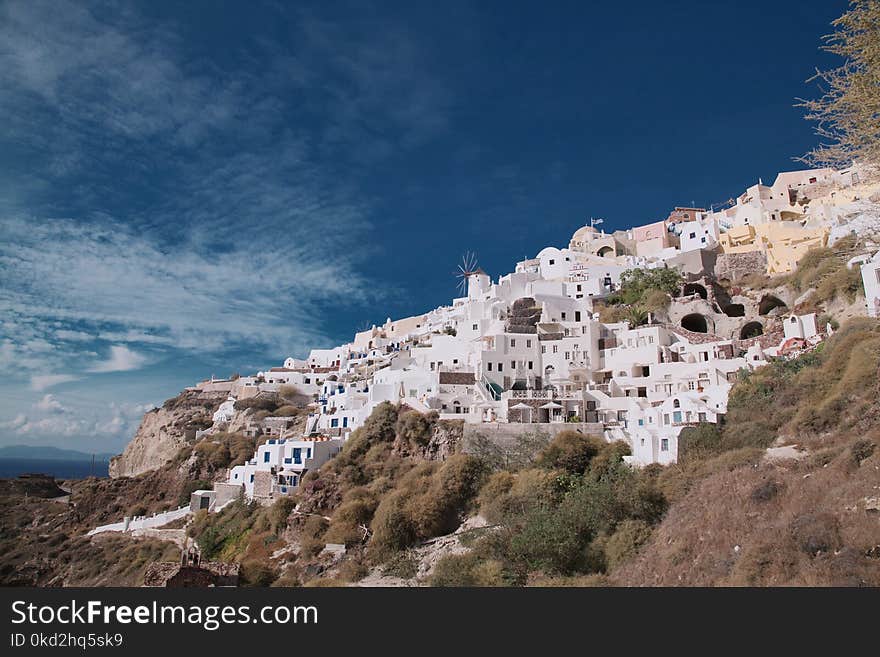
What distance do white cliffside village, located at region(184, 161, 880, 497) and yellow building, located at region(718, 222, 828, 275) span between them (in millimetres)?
96

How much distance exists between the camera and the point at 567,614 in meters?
12.2

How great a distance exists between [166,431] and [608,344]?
1855 inches

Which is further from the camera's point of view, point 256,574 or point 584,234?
point 584,234

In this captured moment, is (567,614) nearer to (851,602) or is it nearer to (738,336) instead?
(851,602)

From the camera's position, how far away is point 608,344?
3938cm

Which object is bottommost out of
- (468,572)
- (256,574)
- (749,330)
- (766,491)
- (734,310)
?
(256,574)

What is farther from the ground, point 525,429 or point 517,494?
Result: point 525,429

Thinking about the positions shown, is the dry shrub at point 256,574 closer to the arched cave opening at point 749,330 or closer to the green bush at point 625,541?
the green bush at point 625,541

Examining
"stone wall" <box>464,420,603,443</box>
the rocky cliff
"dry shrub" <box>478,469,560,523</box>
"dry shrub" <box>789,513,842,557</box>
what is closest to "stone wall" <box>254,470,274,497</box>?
"stone wall" <box>464,420,603,443</box>

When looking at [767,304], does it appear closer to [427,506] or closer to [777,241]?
[777,241]

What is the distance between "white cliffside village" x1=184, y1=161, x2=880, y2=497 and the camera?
3136 centimetres

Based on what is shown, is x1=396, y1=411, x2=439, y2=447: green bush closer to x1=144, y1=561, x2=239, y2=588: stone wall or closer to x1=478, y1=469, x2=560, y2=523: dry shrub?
x1=478, y1=469, x2=560, y2=523: dry shrub

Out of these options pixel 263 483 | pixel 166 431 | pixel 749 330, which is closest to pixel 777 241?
pixel 749 330

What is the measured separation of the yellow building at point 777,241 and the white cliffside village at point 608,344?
96 mm
